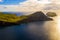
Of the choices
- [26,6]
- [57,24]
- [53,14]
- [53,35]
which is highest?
[26,6]

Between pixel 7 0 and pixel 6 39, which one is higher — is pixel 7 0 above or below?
above

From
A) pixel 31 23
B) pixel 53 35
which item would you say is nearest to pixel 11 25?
pixel 31 23

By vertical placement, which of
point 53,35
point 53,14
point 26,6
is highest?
point 26,6

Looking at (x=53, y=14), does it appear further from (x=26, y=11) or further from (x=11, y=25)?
(x=11, y=25)

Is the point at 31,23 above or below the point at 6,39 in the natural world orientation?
above

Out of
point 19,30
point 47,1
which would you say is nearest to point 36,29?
point 19,30

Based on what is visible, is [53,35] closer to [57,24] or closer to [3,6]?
[57,24]
